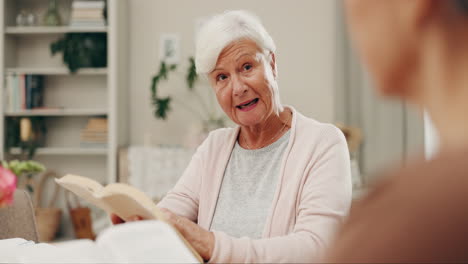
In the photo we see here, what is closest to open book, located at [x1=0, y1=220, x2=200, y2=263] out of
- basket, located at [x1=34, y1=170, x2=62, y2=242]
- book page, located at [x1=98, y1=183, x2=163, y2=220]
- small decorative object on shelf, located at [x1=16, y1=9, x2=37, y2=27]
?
book page, located at [x1=98, y1=183, x2=163, y2=220]

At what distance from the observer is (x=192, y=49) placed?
14.9 feet

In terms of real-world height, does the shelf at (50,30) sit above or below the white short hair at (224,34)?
above

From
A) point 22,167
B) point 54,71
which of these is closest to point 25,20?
point 54,71

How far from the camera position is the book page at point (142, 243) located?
26.8 inches

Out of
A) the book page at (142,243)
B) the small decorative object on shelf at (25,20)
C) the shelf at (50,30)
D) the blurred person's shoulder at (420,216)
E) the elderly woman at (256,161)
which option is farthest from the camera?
the small decorative object on shelf at (25,20)

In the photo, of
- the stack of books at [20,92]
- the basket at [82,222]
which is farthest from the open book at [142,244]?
the stack of books at [20,92]

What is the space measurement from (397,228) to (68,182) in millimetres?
857

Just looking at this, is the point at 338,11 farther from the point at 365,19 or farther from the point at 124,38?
the point at 365,19

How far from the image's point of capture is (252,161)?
150 cm

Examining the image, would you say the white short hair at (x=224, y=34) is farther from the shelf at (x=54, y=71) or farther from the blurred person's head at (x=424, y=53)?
the shelf at (x=54, y=71)

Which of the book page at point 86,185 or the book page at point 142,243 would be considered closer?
the book page at point 142,243

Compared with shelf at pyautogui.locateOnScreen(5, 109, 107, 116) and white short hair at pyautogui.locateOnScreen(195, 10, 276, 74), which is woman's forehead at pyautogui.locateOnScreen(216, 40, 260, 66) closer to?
white short hair at pyautogui.locateOnScreen(195, 10, 276, 74)

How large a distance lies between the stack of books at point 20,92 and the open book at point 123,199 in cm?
336

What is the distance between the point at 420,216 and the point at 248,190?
44.3 inches
